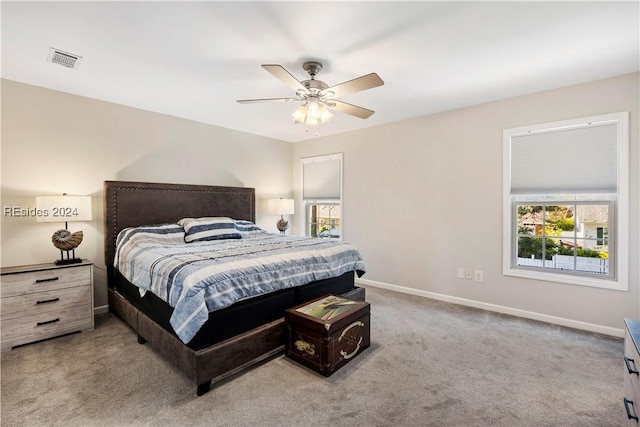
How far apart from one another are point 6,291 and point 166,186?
1792 millimetres

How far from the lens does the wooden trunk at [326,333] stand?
2.08 metres

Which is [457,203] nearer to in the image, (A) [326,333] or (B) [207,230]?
(A) [326,333]

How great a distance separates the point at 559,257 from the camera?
3135mm

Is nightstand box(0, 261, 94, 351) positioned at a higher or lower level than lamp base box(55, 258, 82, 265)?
lower

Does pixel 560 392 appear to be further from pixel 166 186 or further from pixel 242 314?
pixel 166 186

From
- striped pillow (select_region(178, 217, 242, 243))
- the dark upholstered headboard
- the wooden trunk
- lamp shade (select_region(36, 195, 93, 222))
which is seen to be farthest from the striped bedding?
lamp shade (select_region(36, 195, 93, 222))

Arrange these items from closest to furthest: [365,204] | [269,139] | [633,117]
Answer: [633,117] → [365,204] → [269,139]

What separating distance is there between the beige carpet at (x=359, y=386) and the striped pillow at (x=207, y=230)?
1.15m

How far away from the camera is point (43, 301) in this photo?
262 cm

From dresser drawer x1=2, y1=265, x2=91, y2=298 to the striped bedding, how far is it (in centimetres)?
32


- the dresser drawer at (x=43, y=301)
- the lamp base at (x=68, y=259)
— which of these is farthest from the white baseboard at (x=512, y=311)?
the lamp base at (x=68, y=259)

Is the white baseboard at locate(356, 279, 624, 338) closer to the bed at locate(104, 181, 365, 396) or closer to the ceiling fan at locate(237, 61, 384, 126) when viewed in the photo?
the bed at locate(104, 181, 365, 396)

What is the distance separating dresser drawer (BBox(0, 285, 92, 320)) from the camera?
247 cm

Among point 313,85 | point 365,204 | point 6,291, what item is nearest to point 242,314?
point 313,85
